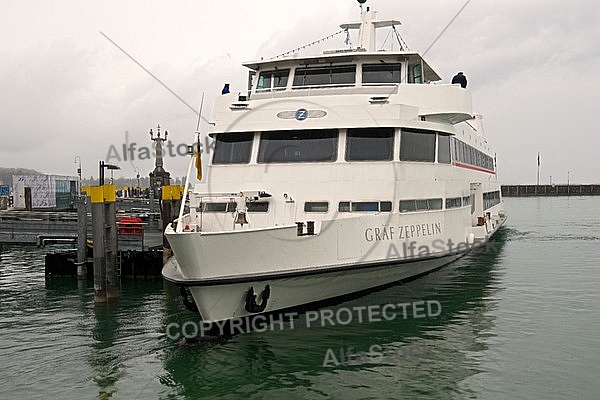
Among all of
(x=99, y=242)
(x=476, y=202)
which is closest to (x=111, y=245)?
(x=99, y=242)

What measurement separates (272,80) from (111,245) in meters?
5.79

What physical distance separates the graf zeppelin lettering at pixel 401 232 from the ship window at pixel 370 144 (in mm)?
1466

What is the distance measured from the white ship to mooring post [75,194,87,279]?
6029mm

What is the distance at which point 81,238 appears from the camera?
56.2 ft

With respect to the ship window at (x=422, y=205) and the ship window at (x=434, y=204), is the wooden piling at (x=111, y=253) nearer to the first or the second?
the ship window at (x=422, y=205)

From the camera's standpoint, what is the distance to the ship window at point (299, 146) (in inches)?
477

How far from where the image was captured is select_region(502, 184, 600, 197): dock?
11212 centimetres

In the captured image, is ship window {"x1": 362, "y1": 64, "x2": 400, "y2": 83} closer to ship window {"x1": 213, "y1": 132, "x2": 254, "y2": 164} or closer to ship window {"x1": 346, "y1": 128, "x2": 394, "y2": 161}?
ship window {"x1": 346, "y1": 128, "x2": 394, "y2": 161}

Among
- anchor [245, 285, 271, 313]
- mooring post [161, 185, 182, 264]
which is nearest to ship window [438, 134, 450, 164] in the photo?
anchor [245, 285, 271, 313]

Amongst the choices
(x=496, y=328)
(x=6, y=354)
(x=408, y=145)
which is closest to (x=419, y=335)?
(x=496, y=328)

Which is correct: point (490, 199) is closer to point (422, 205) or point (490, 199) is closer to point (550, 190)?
point (422, 205)

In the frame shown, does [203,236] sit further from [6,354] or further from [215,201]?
[6,354]

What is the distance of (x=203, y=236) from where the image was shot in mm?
8914

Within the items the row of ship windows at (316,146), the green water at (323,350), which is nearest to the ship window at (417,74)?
the row of ship windows at (316,146)
